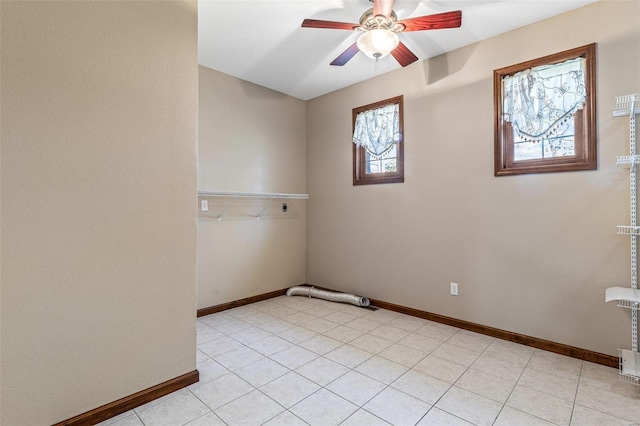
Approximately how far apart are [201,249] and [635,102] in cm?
385

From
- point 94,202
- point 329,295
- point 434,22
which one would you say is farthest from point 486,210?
point 94,202

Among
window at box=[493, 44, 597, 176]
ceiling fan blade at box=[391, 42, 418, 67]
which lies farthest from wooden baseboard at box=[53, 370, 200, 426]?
window at box=[493, 44, 597, 176]

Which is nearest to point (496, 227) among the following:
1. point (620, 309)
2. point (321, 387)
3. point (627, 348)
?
point (620, 309)

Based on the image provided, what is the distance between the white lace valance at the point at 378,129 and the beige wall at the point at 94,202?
214cm

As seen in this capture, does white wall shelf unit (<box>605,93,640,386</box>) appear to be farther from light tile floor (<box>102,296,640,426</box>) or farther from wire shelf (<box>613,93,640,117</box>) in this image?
light tile floor (<box>102,296,640,426</box>)

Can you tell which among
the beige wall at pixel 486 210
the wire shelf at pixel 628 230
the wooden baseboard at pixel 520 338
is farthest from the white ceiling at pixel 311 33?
the wooden baseboard at pixel 520 338

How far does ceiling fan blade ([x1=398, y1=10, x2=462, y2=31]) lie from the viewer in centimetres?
201

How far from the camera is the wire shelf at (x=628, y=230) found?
6.89 feet

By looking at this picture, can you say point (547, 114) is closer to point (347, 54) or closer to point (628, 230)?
point (628, 230)

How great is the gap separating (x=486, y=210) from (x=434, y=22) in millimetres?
1657

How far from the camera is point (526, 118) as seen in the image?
2.59 meters

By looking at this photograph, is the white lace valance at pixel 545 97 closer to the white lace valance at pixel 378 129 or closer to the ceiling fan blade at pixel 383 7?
the white lace valance at pixel 378 129

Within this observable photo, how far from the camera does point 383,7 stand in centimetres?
206

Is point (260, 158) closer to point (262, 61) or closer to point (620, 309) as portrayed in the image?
point (262, 61)
